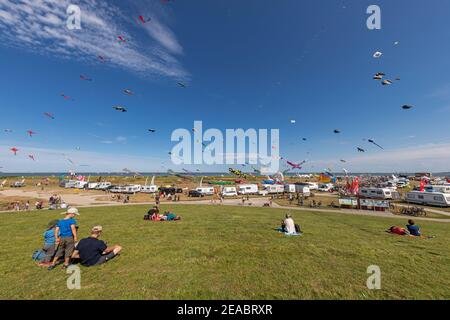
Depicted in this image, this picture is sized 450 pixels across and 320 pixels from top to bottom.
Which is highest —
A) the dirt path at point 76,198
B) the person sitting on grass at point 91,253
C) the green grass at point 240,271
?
the person sitting on grass at point 91,253

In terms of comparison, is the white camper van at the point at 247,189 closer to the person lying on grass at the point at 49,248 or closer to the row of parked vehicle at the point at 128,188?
the row of parked vehicle at the point at 128,188

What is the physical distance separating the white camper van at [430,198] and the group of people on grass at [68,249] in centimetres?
4767

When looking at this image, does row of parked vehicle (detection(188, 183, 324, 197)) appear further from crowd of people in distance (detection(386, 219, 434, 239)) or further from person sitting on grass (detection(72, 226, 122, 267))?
person sitting on grass (detection(72, 226, 122, 267))

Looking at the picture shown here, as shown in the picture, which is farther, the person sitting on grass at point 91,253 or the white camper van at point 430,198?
the white camper van at point 430,198

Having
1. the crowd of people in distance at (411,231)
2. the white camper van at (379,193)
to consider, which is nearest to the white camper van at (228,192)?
the white camper van at (379,193)

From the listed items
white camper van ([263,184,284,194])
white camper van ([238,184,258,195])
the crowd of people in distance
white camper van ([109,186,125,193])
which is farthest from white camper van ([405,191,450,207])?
white camper van ([109,186,125,193])

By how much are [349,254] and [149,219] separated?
13823mm

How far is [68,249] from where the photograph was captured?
22.2 ft

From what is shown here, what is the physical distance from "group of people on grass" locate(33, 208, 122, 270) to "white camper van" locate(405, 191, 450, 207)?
47.7 metres

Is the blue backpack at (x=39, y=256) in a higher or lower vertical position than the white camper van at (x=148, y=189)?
higher

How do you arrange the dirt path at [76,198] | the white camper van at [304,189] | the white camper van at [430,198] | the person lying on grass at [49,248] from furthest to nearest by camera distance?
the white camper van at [304,189]
the dirt path at [76,198]
the white camper van at [430,198]
the person lying on grass at [49,248]

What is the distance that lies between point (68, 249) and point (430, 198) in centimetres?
4969

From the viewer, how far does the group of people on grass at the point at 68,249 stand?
6.73 metres

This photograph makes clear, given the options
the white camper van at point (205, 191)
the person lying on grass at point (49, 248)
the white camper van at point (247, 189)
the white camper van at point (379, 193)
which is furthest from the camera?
the white camper van at point (247, 189)
